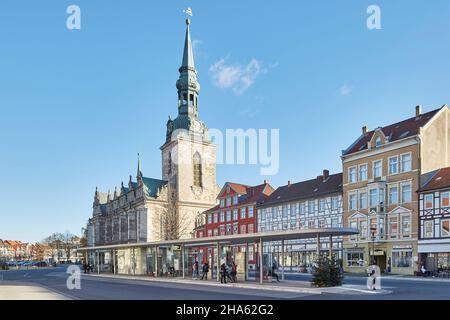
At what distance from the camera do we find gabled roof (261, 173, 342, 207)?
56.5 metres

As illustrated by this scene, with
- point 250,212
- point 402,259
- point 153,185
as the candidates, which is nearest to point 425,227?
point 402,259

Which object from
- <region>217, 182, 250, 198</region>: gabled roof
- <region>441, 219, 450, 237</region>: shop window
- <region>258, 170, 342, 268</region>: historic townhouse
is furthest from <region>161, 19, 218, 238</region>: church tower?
<region>441, 219, 450, 237</region>: shop window

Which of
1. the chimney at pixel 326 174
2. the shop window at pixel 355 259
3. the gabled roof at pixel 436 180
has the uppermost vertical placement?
the chimney at pixel 326 174

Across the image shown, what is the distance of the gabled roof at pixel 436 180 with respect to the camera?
4086 cm

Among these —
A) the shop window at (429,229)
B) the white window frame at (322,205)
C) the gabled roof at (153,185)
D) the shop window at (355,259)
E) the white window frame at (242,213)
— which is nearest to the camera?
the shop window at (429,229)

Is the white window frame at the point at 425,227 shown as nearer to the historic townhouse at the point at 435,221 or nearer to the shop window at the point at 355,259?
the historic townhouse at the point at 435,221

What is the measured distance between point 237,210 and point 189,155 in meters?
20.9

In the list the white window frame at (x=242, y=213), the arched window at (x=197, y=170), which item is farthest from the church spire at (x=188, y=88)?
the white window frame at (x=242, y=213)

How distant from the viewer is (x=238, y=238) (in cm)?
2941

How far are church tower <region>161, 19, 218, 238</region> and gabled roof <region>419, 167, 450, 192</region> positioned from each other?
164 ft

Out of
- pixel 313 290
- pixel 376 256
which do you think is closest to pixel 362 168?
pixel 376 256

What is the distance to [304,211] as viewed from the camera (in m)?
59.4

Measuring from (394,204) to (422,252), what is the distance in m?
5.74

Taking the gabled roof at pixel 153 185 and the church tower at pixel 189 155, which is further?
the gabled roof at pixel 153 185
